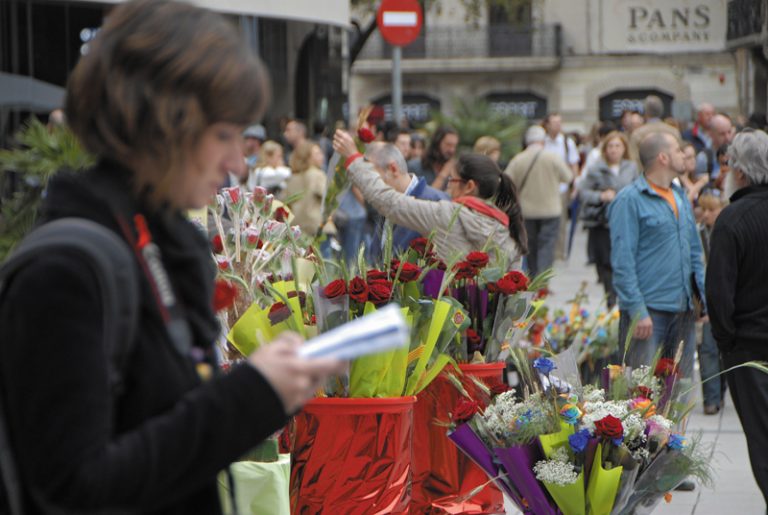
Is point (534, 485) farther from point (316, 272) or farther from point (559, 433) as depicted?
point (316, 272)

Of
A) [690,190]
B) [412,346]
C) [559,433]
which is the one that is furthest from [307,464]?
[690,190]

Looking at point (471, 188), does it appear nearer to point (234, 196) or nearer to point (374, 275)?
point (234, 196)

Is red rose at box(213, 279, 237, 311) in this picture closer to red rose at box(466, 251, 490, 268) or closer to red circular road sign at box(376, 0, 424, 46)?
red rose at box(466, 251, 490, 268)

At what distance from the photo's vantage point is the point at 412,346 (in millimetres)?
4887

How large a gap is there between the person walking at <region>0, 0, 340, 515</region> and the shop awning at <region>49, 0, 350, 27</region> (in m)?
12.2

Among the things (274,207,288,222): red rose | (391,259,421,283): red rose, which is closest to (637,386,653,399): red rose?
(391,259,421,283): red rose

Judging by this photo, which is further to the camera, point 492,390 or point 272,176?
point 272,176

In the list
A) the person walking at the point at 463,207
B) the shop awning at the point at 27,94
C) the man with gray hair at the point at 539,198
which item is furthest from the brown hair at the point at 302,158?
the person walking at the point at 463,207

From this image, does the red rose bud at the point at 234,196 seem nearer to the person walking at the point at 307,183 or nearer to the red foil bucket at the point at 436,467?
the red foil bucket at the point at 436,467

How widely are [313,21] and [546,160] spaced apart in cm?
397

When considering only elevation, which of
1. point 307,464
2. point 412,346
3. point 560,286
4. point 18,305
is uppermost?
point 18,305

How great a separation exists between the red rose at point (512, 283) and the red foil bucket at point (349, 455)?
1.03m

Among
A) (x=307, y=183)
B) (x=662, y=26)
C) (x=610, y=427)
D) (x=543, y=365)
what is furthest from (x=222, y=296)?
(x=662, y=26)

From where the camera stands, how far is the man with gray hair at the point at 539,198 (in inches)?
547
